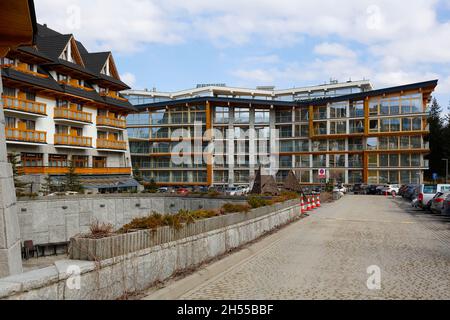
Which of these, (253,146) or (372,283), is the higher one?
(253,146)

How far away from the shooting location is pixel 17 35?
9375 mm

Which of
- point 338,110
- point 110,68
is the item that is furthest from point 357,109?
point 110,68

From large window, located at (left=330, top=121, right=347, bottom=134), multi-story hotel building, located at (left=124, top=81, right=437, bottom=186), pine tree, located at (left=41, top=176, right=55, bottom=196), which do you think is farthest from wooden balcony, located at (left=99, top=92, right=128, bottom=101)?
large window, located at (left=330, top=121, right=347, bottom=134)

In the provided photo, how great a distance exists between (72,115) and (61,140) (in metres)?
2.94

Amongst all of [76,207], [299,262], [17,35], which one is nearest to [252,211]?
[299,262]

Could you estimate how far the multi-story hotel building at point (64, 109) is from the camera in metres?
38.3

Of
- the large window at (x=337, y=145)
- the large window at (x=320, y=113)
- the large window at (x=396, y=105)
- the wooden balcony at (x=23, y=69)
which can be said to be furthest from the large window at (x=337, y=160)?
the wooden balcony at (x=23, y=69)

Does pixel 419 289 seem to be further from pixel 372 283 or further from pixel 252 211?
pixel 252 211

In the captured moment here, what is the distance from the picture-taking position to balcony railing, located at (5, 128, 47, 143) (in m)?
36.8

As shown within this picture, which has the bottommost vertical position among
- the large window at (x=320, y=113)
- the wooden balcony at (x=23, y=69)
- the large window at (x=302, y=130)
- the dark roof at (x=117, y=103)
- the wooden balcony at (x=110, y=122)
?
the wooden balcony at (x=110, y=122)

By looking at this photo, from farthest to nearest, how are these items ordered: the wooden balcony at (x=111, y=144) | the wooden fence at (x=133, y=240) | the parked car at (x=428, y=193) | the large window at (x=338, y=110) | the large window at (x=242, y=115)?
the large window at (x=242, y=115), the large window at (x=338, y=110), the wooden balcony at (x=111, y=144), the parked car at (x=428, y=193), the wooden fence at (x=133, y=240)

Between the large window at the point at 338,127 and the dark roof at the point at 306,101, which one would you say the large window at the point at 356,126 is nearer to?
the large window at the point at 338,127

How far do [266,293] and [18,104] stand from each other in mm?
34942
